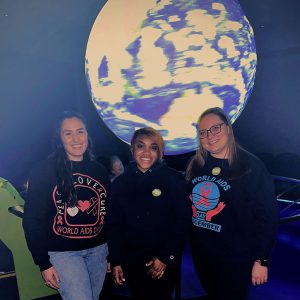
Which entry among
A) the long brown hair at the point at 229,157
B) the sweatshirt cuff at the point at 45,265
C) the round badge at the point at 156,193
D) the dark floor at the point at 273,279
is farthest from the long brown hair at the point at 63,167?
the dark floor at the point at 273,279

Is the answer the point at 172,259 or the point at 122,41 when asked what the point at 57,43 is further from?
the point at 172,259

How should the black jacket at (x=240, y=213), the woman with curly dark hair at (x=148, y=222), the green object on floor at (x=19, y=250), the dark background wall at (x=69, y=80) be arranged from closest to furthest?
the black jacket at (x=240, y=213), the woman with curly dark hair at (x=148, y=222), the green object on floor at (x=19, y=250), the dark background wall at (x=69, y=80)

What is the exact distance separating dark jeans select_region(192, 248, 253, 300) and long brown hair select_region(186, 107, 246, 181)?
1.60 feet

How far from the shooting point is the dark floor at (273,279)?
2.65m

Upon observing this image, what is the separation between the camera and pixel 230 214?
1.70 meters

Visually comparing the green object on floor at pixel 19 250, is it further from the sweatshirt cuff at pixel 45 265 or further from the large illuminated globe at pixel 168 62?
the large illuminated globe at pixel 168 62

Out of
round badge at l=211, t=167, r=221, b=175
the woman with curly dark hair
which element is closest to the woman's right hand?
the woman with curly dark hair

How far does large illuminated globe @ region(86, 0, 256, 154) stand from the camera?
279 cm

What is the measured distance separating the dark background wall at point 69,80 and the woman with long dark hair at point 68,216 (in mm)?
2785

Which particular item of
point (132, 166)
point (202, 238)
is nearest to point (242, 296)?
point (202, 238)

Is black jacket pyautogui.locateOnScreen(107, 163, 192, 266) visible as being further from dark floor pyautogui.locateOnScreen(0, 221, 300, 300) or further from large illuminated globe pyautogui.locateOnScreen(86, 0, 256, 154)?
large illuminated globe pyautogui.locateOnScreen(86, 0, 256, 154)

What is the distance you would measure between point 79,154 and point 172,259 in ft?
2.71

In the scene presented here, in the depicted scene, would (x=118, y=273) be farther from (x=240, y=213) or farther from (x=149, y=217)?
(x=240, y=213)

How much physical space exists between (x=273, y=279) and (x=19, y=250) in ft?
7.69
